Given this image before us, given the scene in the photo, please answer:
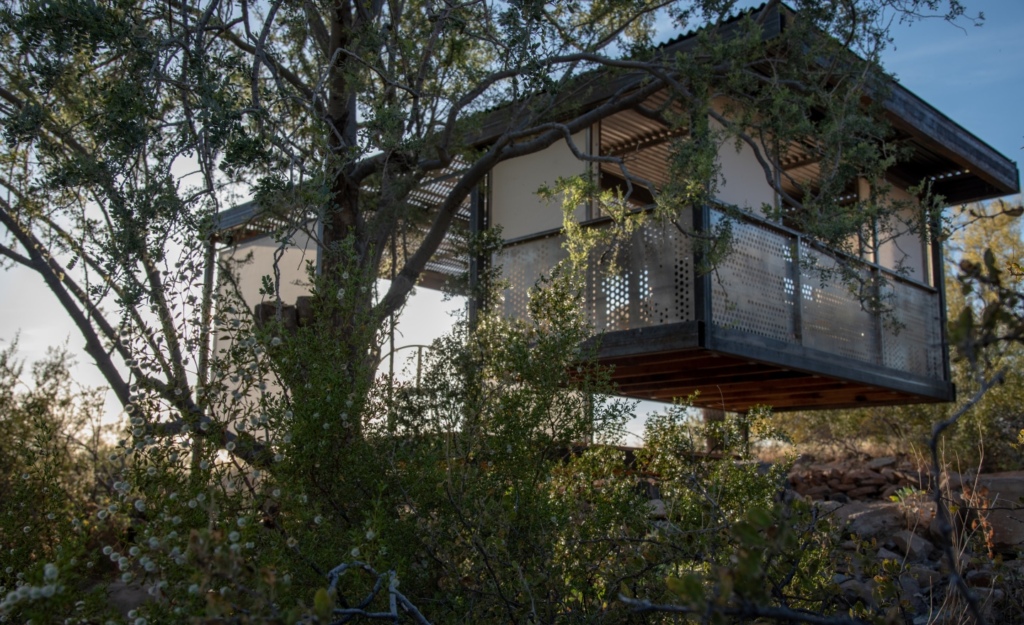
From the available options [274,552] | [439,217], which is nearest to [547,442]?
[274,552]

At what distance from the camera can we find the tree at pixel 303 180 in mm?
4129

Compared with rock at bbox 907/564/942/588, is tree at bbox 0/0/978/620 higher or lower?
higher

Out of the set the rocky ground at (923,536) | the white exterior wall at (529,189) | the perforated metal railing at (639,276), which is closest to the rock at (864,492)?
the rocky ground at (923,536)

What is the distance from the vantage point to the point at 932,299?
11.4 meters

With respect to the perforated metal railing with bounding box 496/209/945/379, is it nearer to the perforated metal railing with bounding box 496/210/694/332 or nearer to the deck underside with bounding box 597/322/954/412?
the perforated metal railing with bounding box 496/210/694/332

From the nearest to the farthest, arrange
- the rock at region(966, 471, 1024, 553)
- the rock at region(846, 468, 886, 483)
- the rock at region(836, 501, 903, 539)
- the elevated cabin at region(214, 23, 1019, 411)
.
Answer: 1. the rock at region(966, 471, 1024, 553)
2. the rock at region(836, 501, 903, 539)
3. the elevated cabin at region(214, 23, 1019, 411)
4. the rock at region(846, 468, 886, 483)

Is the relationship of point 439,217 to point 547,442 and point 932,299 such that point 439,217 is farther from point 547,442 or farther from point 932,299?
point 932,299

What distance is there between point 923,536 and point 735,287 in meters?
2.64

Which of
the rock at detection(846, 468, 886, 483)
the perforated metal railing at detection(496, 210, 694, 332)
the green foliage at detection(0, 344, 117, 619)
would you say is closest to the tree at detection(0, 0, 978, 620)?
the green foliage at detection(0, 344, 117, 619)

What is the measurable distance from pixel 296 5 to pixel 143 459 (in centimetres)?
487

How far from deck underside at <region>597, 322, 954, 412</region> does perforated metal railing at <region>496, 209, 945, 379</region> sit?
157 mm

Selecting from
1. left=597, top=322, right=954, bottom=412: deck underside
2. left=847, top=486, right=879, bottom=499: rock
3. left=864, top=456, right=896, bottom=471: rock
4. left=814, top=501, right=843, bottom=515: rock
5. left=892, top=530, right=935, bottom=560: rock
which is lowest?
left=892, top=530, right=935, bottom=560: rock

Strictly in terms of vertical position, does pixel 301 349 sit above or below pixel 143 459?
above

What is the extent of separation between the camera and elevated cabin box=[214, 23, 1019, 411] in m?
8.67
